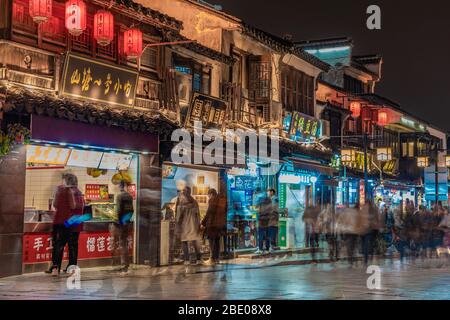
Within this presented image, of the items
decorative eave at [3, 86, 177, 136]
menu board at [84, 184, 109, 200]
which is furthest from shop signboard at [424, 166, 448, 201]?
menu board at [84, 184, 109, 200]

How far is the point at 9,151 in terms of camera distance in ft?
55.1

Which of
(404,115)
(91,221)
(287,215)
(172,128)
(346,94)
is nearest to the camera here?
(91,221)

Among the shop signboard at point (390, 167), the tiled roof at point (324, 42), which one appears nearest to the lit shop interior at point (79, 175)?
the tiled roof at point (324, 42)

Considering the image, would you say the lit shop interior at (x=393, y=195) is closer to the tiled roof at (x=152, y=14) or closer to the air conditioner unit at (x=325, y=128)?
the air conditioner unit at (x=325, y=128)

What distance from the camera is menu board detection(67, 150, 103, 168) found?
19625 millimetres

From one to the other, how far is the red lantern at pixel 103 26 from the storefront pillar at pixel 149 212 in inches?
159

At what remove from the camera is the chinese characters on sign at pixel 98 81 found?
18453 millimetres

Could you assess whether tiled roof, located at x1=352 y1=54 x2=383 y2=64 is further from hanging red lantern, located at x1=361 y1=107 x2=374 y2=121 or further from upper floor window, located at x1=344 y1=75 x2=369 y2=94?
hanging red lantern, located at x1=361 y1=107 x2=374 y2=121

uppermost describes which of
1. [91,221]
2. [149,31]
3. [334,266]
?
[149,31]

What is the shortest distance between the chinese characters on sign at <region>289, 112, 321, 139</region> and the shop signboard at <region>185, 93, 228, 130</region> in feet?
23.9

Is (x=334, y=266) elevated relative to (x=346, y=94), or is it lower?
lower
